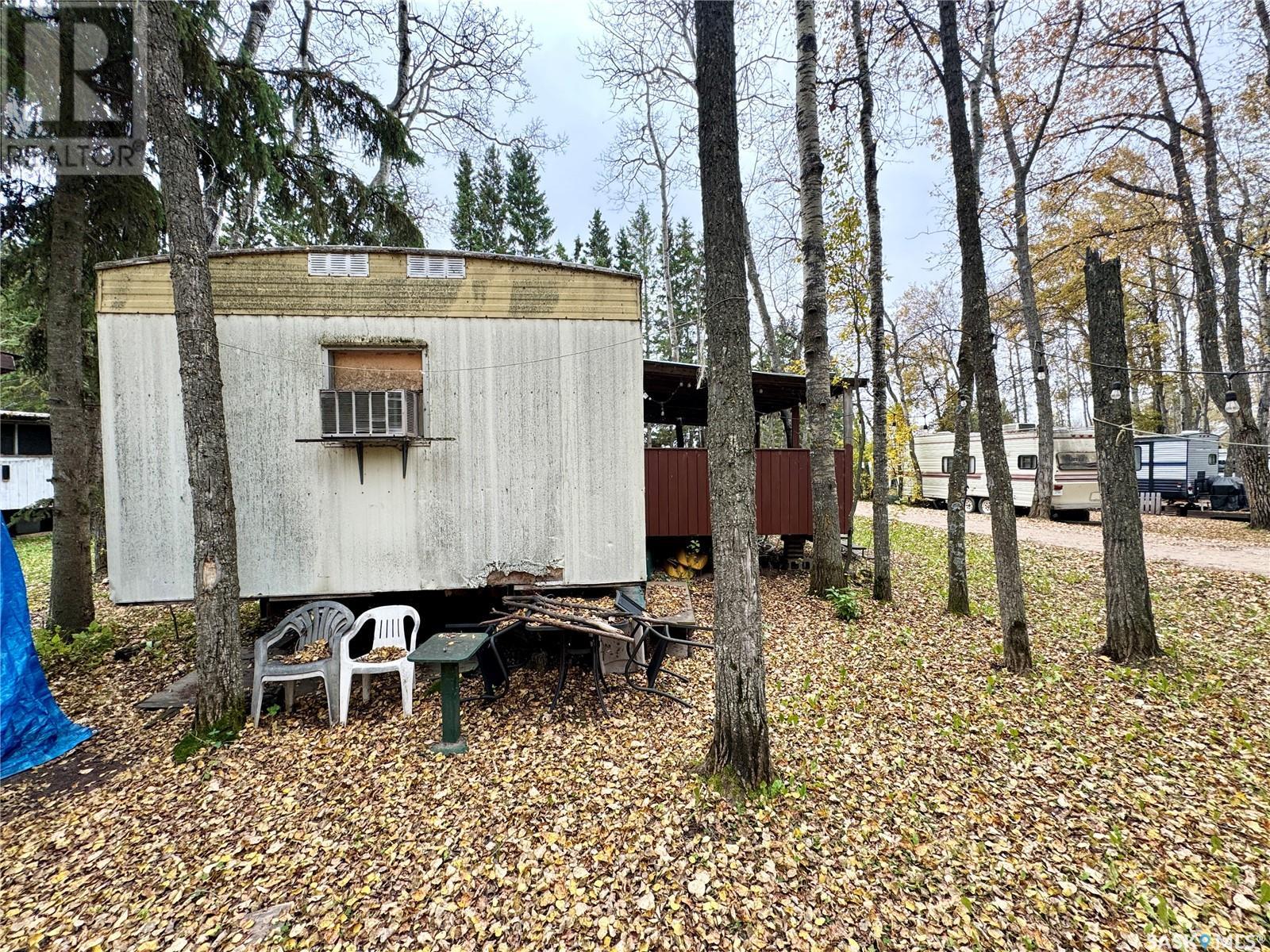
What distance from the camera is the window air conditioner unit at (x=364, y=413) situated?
179 inches

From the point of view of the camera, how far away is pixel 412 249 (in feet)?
16.2

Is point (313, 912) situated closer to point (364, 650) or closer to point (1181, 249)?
point (364, 650)

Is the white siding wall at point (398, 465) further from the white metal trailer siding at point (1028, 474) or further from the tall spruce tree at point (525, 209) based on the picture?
the tall spruce tree at point (525, 209)

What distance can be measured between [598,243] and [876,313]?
19468 millimetres

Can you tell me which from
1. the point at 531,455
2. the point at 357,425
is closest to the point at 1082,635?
the point at 531,455

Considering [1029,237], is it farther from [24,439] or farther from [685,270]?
[24,439]

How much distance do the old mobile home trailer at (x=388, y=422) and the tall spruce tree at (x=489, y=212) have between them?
16.7 metres

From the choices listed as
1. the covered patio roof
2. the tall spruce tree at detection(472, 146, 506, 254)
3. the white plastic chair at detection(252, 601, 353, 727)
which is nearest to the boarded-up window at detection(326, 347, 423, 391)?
the white plastic chair at detection(252, 601, 353, 727)

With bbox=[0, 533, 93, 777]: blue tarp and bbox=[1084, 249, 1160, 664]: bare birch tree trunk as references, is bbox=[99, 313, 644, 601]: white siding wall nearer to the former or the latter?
bbox=[0, 533, 93, 777]: blue tarp

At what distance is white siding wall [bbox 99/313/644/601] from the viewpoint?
4535 mm

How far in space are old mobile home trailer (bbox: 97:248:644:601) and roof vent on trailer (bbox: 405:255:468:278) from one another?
15mm

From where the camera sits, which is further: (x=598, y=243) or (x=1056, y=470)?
(x=598, y=243)

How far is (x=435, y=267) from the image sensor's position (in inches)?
193

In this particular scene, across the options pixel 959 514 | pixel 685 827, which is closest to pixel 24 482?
pixel 685 827
